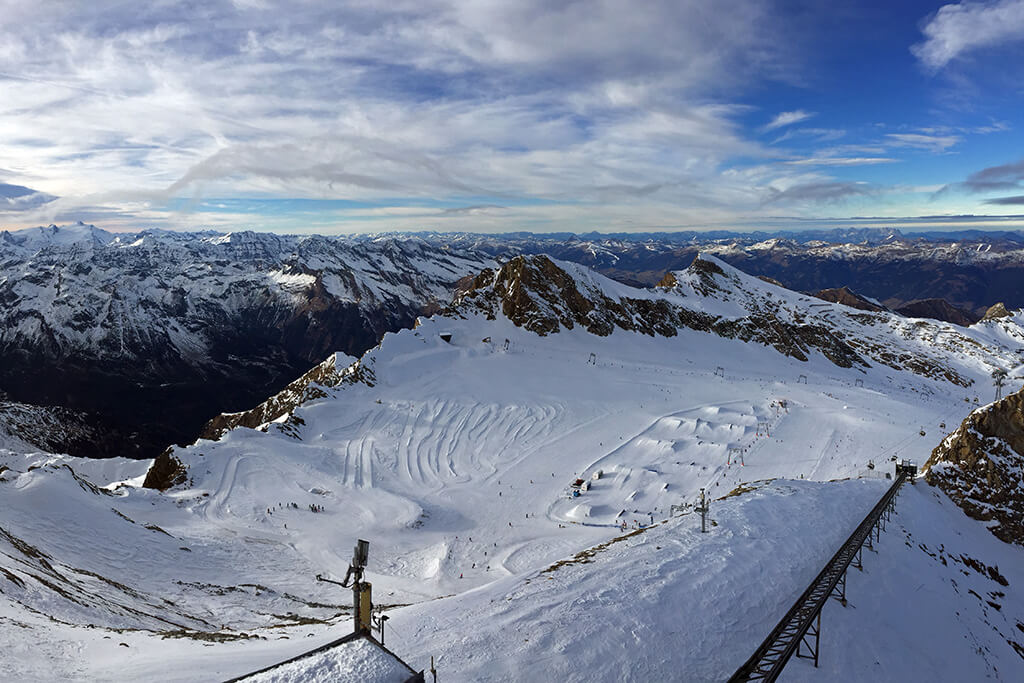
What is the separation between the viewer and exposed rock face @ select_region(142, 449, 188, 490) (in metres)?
50.3

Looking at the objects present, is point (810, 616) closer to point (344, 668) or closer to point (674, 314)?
point (344, 668)

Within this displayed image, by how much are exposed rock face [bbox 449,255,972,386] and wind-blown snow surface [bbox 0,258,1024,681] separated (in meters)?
25.9

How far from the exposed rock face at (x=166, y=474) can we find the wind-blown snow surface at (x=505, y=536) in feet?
7.52

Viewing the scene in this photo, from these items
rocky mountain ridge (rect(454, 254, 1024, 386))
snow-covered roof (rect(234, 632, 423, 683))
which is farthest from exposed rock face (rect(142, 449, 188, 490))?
rocky mountain ridge (rect(454, 254, 1024, 386))

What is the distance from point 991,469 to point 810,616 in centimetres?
3302

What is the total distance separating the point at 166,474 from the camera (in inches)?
2026

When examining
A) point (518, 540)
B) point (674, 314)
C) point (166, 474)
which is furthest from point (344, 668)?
point (674, 314)

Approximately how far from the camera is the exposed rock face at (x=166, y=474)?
50281 millimetres

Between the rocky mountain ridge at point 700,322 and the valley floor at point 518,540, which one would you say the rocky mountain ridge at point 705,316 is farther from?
the valley floor at point 518,540

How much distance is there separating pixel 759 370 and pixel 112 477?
114 m

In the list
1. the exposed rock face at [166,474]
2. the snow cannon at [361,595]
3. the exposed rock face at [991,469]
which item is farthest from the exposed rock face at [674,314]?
the snow cannon at [361,595]

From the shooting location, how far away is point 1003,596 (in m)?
28.1

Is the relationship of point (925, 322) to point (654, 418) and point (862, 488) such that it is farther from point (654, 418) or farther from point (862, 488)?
point (862, 488)

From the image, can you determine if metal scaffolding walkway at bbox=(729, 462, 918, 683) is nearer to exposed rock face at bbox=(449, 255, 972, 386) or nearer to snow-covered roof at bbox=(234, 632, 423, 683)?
snow-covered roof at bbox=(234, 632, 423, 683)
